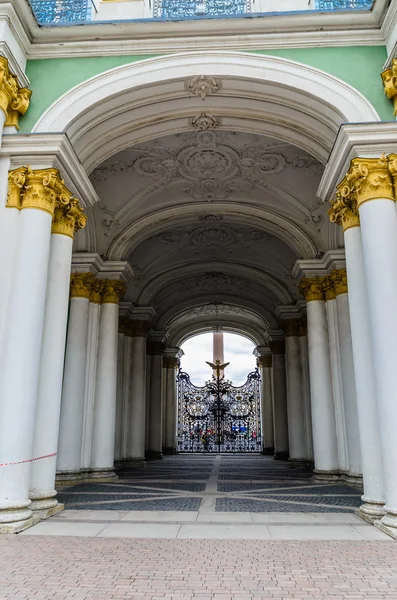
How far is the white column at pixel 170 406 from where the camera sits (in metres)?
24.0

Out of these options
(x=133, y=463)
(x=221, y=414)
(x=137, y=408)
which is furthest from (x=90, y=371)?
(x=221, y=414)

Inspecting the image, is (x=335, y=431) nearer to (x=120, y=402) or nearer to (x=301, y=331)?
(x=301, y=331)

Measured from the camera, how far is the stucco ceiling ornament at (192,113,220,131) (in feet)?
29.5

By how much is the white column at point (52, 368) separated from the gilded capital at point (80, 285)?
3573mm

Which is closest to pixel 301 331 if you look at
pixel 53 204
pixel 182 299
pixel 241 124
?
pixel 182 299

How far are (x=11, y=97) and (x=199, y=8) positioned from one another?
3505mm

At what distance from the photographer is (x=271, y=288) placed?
59.1 ft

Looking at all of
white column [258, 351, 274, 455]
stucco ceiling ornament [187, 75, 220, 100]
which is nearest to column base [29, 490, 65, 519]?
stucco ceiling ornament [187, 75, 220, 100]

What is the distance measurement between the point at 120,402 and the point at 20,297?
9351 millimetres

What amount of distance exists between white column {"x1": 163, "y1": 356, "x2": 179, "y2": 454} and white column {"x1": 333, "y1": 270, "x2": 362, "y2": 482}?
48.8ft

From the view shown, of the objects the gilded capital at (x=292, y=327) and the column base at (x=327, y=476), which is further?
the gilded capital at (x=292, y=327)

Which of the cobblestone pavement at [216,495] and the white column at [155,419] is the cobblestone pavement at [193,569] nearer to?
the cobblestone pavement at [216,495]

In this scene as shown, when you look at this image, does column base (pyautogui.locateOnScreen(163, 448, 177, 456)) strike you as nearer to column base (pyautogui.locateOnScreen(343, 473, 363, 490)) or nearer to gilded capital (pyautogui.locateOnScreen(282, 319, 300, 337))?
gilded capital (pyautogui.locateOnScreen(282, 319, 300, 337))

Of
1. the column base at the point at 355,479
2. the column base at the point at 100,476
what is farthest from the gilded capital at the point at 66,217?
the column base at the point at 355,479
